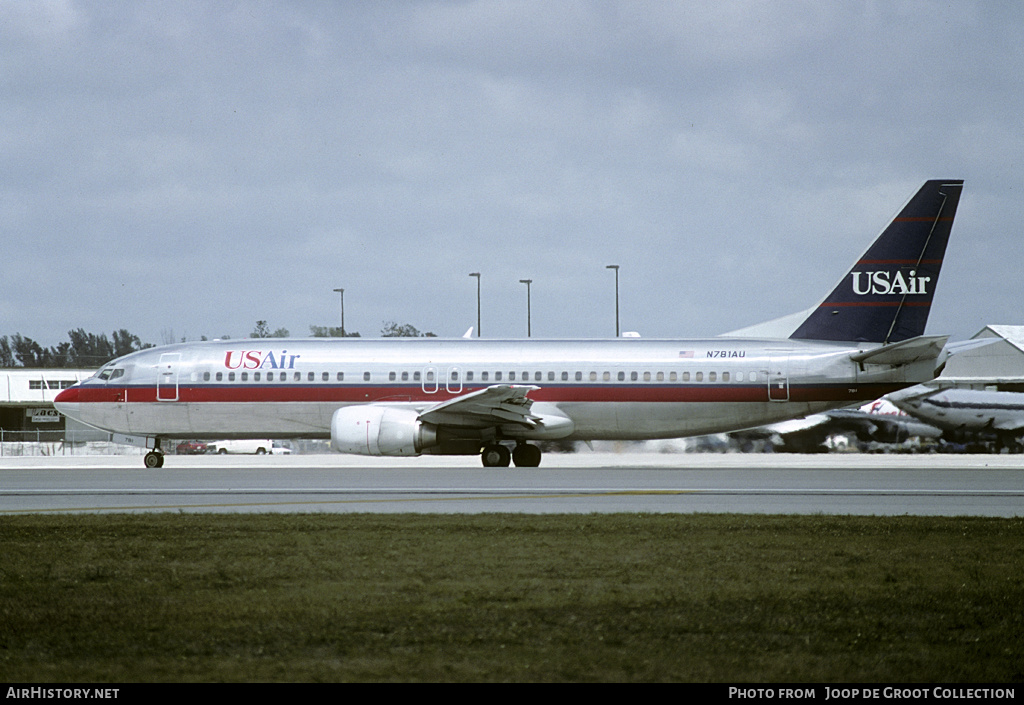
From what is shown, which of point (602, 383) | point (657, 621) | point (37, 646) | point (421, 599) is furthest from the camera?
point (602, 383)

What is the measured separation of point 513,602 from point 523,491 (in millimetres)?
11259

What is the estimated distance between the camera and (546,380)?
29.8 m

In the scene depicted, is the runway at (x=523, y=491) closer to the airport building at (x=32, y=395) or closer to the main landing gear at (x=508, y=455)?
the main landing gear at (x=508, y=455)

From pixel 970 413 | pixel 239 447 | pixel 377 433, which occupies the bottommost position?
pixel 239 447

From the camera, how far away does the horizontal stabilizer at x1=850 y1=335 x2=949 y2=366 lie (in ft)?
87.6

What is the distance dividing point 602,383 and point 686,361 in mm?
2372

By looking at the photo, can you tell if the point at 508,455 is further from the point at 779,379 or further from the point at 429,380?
the point at 779,379

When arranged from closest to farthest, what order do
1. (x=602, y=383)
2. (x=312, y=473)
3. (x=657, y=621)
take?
1. (x=657, y=621)
2. (x=312, y=473)
3. (x=602, y=383)

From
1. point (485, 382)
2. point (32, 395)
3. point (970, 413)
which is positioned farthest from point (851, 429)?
point (32, 395)

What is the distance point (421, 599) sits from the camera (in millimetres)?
8586

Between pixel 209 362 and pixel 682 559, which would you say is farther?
pixel 209 362

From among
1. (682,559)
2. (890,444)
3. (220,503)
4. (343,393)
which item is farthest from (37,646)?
(890,444)

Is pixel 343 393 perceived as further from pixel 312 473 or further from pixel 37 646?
pixel 37 646

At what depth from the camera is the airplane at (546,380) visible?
1125 inches
